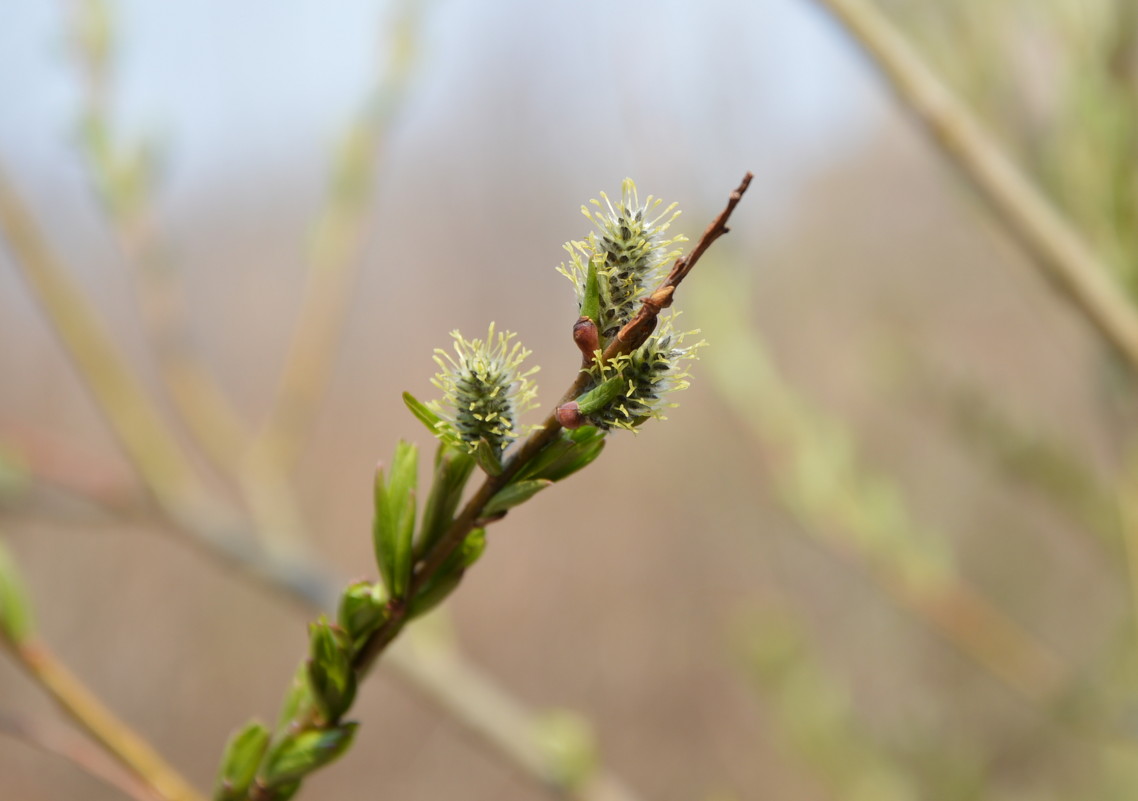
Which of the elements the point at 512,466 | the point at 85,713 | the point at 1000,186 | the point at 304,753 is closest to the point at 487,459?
the point at 512,466

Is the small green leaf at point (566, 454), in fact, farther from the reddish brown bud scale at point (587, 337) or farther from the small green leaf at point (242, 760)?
the small green leaf at point (242, 760)

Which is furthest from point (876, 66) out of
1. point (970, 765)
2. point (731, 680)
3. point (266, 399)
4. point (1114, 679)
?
point (266, 399)

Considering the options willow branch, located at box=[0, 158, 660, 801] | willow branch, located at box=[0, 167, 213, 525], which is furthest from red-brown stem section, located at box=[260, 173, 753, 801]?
willow branch, located at box=[0, 167, 213, 525]

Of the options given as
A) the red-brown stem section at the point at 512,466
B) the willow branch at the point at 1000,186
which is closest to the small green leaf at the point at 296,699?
the red-brown stem section at the point at 512,466

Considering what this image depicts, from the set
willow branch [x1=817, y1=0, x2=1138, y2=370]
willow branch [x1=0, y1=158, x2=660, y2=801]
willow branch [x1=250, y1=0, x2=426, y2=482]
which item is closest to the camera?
willow branch [x1=817, y1=0, x2=1138, y2=370]

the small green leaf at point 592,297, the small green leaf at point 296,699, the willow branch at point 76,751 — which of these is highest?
the small green leaf at point 592,297

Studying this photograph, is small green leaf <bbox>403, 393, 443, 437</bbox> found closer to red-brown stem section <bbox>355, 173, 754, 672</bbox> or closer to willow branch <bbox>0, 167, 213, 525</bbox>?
red-brown stem section <bbox>355, 173, 754, 672</bbox>
